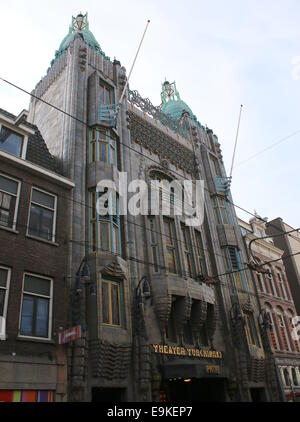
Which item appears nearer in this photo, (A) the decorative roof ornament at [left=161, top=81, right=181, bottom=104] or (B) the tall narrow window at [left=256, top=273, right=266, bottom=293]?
(B) the tall narrow window at [left=256, top=273, right=266, bottom=293]

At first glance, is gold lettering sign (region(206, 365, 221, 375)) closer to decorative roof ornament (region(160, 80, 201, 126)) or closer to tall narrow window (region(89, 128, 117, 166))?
tall narrow window (region(89, 128, 117, 166))

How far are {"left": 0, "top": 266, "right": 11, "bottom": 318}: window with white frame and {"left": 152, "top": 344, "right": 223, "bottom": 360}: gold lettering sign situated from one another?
7.89m

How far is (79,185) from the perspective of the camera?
19.3 meters

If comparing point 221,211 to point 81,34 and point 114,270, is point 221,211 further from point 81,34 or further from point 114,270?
point 81,34

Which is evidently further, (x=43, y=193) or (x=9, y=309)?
(x=43, y=193)

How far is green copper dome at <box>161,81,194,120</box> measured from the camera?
35531 millimetres

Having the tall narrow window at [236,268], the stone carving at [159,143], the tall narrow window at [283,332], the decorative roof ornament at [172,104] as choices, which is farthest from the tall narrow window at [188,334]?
the decorative roof ornament at [172,104]

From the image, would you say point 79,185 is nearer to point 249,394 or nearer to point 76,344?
point 76,344

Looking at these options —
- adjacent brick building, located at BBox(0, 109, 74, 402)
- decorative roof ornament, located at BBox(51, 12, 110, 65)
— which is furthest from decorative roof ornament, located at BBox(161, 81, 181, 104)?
adjacent brick building, located at BBox(0, 109, 74, 402)

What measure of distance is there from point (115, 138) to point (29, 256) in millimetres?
10443

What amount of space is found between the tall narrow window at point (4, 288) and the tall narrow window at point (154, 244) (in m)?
8.68
